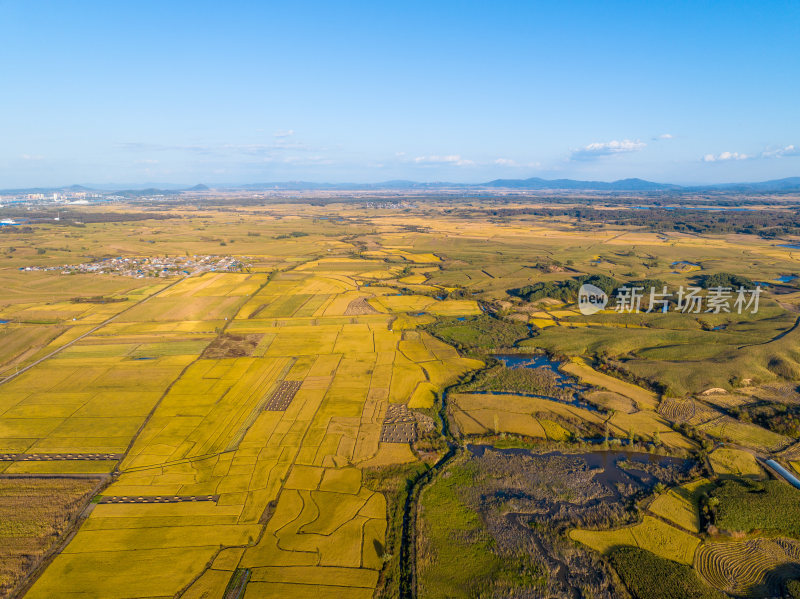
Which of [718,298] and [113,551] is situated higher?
[718,298]

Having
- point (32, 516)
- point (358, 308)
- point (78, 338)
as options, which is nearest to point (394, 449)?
point (32, 516)

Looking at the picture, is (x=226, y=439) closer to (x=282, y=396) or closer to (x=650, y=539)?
(x=282, y=396)

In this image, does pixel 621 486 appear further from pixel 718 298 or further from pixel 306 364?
pixel 718 298

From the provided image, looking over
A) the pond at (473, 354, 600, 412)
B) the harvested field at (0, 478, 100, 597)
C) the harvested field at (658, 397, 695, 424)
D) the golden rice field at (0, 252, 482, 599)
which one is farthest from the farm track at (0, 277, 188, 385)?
the harvested field at (658, 397, 695, 424)

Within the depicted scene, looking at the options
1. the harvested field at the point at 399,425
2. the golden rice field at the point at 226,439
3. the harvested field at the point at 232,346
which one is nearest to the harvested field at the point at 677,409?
the golden rice field at the point at 226,439

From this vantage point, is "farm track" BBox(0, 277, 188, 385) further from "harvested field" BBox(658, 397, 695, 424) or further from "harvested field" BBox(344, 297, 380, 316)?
"harvested field" BBox(658, 397, 695, 424)

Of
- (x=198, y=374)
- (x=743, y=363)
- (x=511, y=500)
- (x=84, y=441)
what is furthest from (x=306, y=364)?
(x=743, y=363)

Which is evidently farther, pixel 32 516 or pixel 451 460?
pixel 451 460

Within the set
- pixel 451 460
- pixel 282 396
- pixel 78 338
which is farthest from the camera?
pixel 78 338

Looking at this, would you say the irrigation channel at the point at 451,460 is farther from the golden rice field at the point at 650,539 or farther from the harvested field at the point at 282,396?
the harvested field at the point at 282,396

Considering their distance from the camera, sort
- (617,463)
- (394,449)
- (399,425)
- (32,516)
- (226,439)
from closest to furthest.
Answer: (32,516) < (617,463) < (394,449) < (226,439) < (399,425)

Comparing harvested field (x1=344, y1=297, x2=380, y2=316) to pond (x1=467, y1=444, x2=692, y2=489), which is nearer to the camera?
pond (x1=467, y1=444, x2=692, y2=489)
